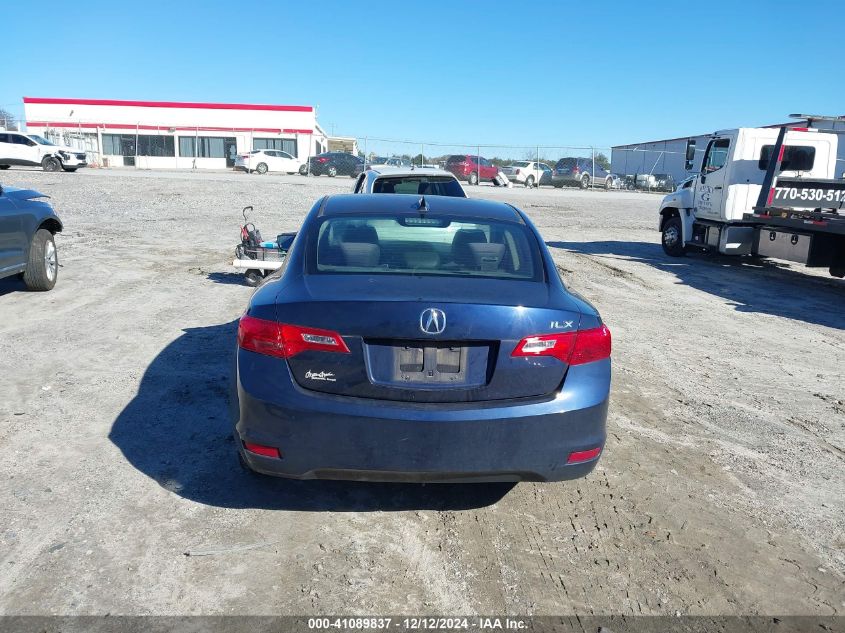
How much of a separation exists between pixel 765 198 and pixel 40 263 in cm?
1173

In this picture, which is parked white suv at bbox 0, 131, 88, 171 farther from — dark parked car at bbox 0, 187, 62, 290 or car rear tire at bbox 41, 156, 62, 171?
dark parked car at bbox 0, 187, 62, 290

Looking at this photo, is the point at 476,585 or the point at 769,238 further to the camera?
the point at 769,238

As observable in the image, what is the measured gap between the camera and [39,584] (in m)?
2.90

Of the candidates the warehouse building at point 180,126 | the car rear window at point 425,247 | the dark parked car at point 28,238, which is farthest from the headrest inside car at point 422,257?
the warehouse building at point 180,126

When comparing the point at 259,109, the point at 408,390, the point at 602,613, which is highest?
the point at 259,109

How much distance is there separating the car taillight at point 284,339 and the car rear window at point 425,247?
19.2 inches

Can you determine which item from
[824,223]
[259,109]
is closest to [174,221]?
[824,223]

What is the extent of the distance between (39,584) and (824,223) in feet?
37.5

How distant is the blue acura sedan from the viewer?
10.1 feet

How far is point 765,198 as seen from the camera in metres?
12.6

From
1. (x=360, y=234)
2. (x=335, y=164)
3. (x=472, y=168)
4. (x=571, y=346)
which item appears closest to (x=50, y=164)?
(x=335, y=164)

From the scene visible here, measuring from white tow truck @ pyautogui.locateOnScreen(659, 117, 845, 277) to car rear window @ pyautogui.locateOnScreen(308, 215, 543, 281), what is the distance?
29.5ft

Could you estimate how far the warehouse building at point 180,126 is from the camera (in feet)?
170

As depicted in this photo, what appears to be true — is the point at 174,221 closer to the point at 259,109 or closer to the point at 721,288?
the point at 721,288
